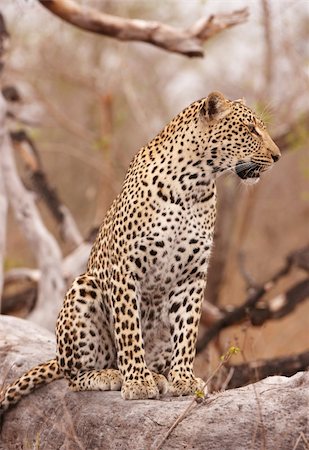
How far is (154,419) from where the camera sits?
212 inches

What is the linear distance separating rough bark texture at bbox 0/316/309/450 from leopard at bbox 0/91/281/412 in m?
0.16

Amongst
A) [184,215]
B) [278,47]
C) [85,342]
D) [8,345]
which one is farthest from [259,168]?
[278,47]

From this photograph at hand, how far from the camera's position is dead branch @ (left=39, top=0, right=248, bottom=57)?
978cm

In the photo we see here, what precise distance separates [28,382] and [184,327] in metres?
1.11

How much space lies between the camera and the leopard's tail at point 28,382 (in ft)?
20.4

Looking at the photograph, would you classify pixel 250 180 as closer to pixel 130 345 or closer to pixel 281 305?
pixel 130 345

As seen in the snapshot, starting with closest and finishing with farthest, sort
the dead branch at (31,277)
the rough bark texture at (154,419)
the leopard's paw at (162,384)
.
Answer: the rough bark texture at (154,419), the leopard's paw at (162,384), the dead branch at (31,277)

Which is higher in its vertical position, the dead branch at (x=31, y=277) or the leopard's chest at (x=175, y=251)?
the leopard's chest at (x=175, y=251)

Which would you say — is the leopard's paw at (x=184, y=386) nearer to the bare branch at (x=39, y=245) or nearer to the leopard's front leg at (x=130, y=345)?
the leopard's front leg at (x=130, y=345)

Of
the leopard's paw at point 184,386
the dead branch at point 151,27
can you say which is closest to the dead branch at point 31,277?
the dead branch at point 151,27

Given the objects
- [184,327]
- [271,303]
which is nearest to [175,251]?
[184,327]

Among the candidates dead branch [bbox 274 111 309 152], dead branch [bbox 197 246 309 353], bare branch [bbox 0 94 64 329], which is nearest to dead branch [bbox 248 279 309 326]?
dead branch [bbox 197 246 309 353]

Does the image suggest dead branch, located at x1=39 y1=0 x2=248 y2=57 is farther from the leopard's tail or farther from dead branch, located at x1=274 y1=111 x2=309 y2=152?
dead branch, located at x1=274 y1=111 x2=309 y2=152

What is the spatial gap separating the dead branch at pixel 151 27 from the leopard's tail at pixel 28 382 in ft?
14.8
